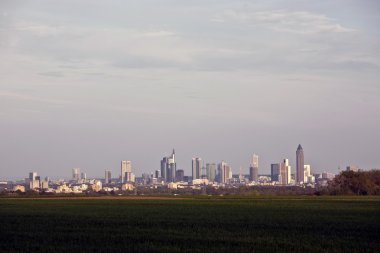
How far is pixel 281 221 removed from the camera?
49125mm

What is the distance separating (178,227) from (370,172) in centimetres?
12358

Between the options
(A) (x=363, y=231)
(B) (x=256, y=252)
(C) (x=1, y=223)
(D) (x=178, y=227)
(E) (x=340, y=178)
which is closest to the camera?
(B) (x=256, y=252)

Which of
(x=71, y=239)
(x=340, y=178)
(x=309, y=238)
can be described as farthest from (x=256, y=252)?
(x=340, y=178)

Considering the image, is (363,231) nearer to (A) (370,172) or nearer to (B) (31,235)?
(B) (31,235)

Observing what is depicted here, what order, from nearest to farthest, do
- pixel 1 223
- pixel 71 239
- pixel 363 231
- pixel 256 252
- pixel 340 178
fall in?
pixel 256 252, pixel 71 239, pixel 363 231, pixel 1 223, pixel 340 178

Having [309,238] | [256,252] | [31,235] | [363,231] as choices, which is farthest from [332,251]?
[31,235]

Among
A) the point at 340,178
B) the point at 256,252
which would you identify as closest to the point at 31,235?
the point at 256,252

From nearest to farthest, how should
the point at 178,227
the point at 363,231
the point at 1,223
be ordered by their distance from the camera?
the point at 363,231
the point at 178,227
the point at 1,223

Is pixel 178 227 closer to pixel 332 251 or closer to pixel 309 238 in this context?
Answer: pixel 309 238

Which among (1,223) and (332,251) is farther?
(1,223)

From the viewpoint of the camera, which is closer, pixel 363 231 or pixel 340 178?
pixel 363 231

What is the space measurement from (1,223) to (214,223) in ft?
41.4

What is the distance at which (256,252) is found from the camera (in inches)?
1148

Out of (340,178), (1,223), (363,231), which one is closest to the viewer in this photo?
(363,231)
